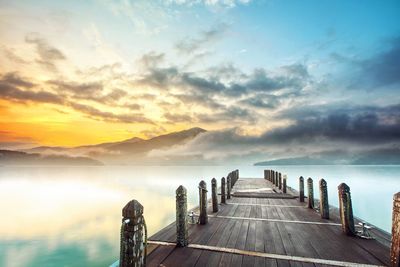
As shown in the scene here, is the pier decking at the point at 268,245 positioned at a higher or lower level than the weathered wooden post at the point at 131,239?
lower

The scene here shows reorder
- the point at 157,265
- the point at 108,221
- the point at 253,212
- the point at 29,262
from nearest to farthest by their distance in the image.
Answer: the point at 157,265 → the point at 253,212 → the point at 29,262 → the point at 108,221

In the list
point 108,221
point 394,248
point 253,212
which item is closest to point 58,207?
point 108,221

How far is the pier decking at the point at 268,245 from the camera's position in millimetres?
5648

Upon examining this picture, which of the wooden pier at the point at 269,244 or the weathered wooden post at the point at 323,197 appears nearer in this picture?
the wooden pier at the point at 269,244

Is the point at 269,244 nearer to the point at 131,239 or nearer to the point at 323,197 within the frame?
the point at 131,239

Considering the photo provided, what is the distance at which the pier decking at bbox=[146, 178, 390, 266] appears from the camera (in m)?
5.65

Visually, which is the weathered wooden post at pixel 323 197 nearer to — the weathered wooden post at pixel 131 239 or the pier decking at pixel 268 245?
the pier decking at pixel 268 245

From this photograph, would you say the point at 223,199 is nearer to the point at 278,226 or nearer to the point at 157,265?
the point at 278,226

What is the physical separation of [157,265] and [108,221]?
20.4 metres

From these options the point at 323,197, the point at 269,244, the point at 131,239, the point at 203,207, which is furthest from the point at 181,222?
the point at 323,197

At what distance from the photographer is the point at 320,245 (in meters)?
6.75

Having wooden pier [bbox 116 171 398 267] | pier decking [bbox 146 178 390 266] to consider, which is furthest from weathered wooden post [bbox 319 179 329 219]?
pier decking [bbox 146 178 390 266]

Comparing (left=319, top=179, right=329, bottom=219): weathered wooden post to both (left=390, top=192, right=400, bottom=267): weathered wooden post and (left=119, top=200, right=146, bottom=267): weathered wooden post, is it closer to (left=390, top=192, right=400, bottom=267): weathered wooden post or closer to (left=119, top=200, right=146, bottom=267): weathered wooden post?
(left=390, top=192, right=400, bottom=267): weathered wooden post

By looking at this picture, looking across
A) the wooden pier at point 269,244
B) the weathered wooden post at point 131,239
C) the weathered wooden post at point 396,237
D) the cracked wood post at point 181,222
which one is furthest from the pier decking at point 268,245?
the weathered wooden post at point 131,239
